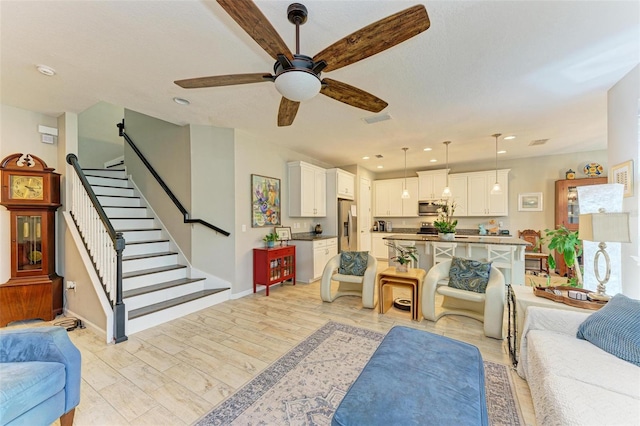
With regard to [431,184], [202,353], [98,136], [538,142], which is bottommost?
[202,353]

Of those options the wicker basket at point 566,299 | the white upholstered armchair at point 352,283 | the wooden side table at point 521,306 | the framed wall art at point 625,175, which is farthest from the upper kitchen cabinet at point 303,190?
the framed wall art at point 625,175

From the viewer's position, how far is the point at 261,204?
15.5ft

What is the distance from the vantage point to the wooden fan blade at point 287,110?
7.40 feet

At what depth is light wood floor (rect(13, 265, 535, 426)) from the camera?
1832mm

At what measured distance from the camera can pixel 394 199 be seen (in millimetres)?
7785

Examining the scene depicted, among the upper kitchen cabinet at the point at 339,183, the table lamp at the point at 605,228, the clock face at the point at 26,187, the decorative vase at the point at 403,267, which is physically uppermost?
the upper kitchen cabinet at the point at 339,183

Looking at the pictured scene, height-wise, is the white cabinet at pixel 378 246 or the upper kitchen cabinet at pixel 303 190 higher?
the upper kitchen cabinet at pixel 303 190

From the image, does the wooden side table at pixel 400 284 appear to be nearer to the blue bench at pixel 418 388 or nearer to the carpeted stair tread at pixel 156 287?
the blue bench at pixel 418 388

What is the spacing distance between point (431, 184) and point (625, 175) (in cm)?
452

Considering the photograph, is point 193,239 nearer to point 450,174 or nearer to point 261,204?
point 261,204

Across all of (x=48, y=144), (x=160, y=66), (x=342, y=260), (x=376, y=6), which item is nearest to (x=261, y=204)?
(x=342, y=260)

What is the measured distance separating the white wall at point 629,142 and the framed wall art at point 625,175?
1.3 inches

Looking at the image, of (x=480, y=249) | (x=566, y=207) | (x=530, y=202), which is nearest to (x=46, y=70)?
(x=480, y=249)

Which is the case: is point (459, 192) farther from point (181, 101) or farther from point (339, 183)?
point (181, 101)
